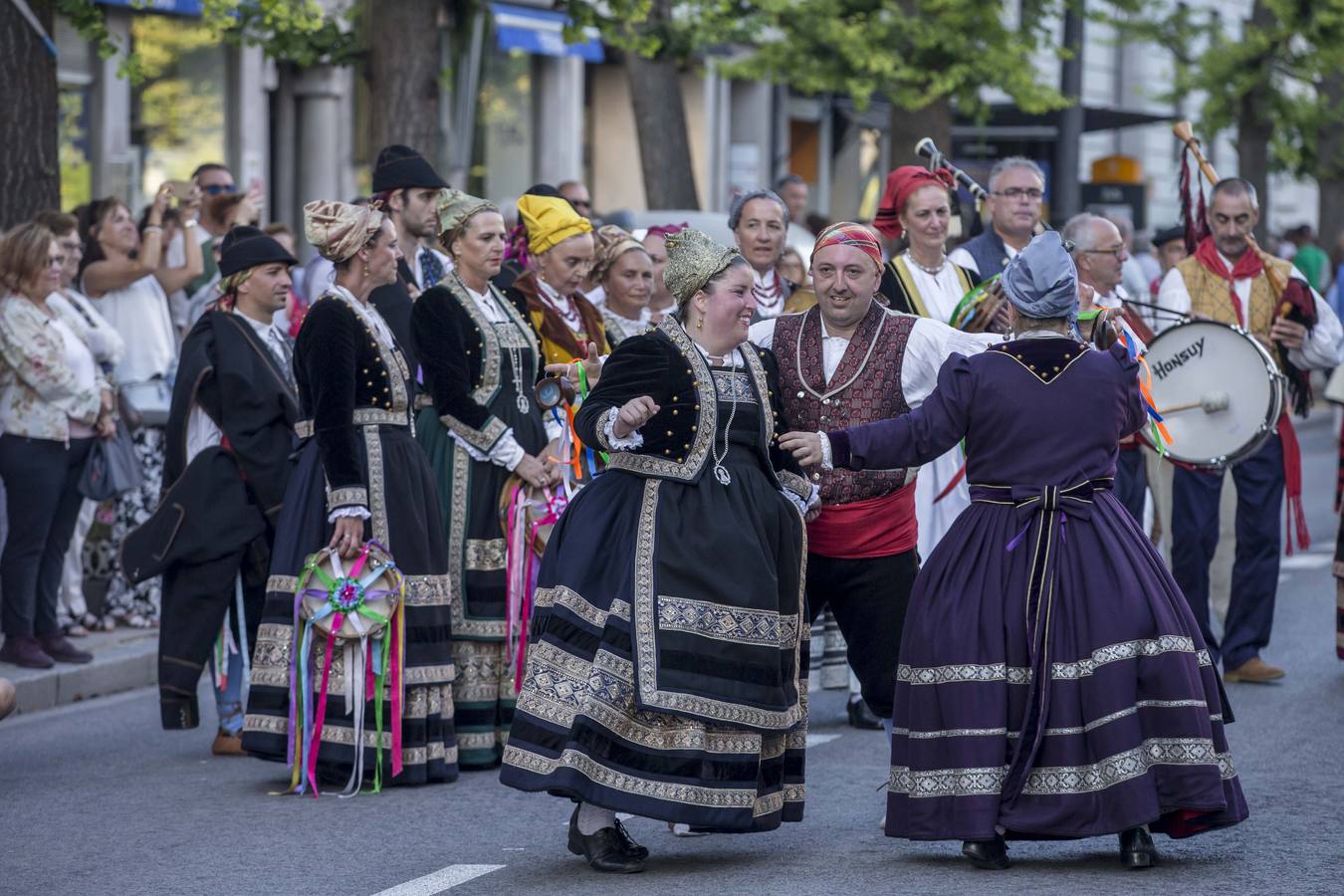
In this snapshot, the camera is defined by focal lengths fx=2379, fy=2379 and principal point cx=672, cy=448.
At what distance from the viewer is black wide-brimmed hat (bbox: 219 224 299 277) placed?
8.91 meters

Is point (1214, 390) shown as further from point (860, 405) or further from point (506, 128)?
point (506, 128)

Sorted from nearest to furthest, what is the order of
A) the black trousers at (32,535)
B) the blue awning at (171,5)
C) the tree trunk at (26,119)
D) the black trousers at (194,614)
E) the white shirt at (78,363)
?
the black trousers at (194,614) → the black trousers at (32,535) → the white shirt at (78,363) → the tree trunk at (26,119) → the blue awning at (171,5)

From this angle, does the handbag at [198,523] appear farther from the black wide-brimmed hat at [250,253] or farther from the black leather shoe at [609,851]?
the black leather shoe at [609,851]

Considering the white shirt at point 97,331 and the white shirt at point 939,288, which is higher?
the white shirt at point 939,288

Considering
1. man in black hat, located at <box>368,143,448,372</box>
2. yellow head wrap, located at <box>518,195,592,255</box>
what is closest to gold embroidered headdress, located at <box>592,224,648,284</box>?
yellow head wrap, located at <box>518,195,592,255</box>

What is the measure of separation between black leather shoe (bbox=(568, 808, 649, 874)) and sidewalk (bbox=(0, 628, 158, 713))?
4037 mm

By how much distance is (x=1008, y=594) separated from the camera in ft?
21.5

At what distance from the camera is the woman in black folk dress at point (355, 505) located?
8.02m

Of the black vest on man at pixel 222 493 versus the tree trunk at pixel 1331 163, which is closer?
the black vest on man at pixel 222 493

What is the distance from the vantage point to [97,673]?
1049cm

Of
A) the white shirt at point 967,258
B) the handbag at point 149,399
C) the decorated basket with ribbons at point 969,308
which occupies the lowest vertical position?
the handbag at point 149,399

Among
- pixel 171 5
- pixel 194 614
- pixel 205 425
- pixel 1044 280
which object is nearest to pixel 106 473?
pixel 205 425

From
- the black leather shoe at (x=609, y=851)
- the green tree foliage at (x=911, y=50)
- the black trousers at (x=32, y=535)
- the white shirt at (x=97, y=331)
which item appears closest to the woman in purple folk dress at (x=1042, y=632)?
the black leather shoe at (x=609, y=851)

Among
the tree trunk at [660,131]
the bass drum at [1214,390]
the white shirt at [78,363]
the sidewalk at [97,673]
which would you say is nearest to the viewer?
the bass drum at [1214,390]
